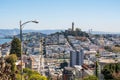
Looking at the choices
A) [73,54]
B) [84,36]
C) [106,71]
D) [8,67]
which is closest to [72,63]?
[73,54]

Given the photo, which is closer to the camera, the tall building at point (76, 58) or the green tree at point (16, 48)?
the green tree at point (16, 48)

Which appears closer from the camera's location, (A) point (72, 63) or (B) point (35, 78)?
(B) point (35, 78)

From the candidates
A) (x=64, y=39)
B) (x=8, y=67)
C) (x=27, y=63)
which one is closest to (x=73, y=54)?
(x=27, y=63)

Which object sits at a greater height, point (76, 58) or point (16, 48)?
point (16, 48)

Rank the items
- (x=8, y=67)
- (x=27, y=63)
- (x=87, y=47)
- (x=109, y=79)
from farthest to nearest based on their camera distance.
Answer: (x=87, y=47)
(x=27, y=63)
(x=109, y=79)
(x=8, y=67)

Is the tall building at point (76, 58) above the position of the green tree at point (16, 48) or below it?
below

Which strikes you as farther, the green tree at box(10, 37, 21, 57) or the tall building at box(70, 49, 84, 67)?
the tall building at box(70, 49, 84, 67)

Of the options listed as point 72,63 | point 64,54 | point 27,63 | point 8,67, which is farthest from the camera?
point 64,54

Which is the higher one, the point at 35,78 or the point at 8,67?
the point at 8,67

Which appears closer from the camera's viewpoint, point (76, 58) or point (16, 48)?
point (16, 48)

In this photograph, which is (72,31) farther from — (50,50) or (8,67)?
(8,67)

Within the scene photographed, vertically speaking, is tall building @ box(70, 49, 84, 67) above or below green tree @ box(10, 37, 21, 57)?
below
